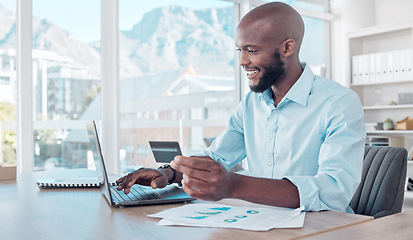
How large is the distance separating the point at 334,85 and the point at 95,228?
906 millimetres

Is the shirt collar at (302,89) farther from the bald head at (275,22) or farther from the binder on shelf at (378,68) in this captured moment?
the binder on shelf at (378,68)

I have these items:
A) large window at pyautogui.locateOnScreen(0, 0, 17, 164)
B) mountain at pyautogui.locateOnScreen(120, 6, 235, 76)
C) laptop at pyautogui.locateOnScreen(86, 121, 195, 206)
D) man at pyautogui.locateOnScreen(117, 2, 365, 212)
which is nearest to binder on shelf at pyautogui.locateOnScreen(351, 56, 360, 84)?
mountain at pyautogui.locateOnScreen(120, 6, 235, 76)

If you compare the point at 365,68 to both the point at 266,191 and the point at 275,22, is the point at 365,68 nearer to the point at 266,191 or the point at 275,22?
the point at 275,22

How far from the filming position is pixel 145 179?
55.8 inches

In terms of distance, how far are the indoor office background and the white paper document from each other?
9.05ft

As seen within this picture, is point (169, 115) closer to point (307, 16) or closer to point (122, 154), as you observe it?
point (122, 154)

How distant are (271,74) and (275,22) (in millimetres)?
166

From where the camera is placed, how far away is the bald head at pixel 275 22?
4.86 feet

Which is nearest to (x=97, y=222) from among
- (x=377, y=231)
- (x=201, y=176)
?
(x=201, y=176)

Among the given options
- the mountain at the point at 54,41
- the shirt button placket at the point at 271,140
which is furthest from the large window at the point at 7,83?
the shirt button placket at the point at 271,140

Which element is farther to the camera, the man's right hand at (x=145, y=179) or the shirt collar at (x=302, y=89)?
the shirt collar at (x=302, y=89)

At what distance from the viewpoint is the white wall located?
16.6 feet

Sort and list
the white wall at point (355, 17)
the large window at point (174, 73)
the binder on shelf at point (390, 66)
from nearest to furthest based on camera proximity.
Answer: the large window at point (174, 73) → the binder on shelf at point (390, 66) → the white wall at point (355, 17)

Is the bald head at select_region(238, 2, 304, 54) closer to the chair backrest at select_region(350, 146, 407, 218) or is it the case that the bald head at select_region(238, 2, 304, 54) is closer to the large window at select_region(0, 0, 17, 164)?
the chair backrest at select_region(350, 146, 407, 218)
